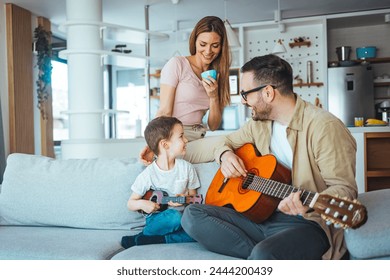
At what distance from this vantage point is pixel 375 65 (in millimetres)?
4562

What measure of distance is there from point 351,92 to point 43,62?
3039 mm

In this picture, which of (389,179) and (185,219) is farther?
(389,179)

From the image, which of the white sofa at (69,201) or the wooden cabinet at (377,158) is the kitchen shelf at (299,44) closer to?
the wooden cabinet at (377,158)

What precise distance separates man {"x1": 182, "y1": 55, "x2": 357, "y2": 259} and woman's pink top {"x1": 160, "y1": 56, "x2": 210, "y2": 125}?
30 cm

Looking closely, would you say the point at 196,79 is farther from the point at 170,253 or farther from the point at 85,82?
the point at 85,82

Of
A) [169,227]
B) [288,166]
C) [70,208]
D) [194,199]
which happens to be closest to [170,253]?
[169,227]

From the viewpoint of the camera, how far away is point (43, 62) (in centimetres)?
411

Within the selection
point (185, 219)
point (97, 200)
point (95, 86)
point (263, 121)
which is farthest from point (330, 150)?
point (95, 86)

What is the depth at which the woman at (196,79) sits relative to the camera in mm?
1503

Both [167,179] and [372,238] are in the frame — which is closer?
[372,238]

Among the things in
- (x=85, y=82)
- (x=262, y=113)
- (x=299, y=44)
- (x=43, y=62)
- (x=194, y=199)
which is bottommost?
(x=194, y=199)

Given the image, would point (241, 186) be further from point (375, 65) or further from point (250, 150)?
point (375, 65)

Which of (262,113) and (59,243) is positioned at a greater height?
(262,113)
